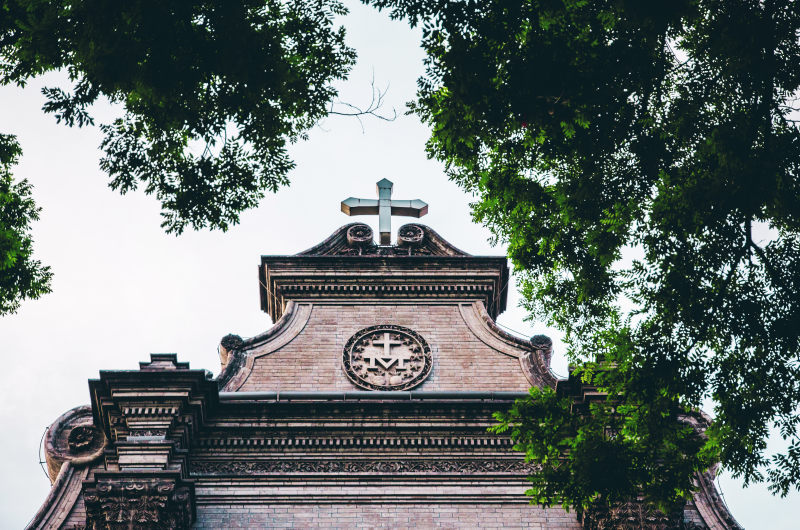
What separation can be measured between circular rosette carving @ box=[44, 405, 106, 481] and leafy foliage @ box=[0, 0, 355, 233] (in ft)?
21.5

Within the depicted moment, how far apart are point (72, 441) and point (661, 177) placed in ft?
35.6

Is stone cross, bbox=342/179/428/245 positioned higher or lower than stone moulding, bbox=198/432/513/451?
higher

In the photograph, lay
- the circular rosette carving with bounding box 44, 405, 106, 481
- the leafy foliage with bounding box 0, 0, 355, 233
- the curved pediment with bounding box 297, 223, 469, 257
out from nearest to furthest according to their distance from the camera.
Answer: the leafy foliage with bounding box 0, 0, 355, 233
the circular rosette carving with bounding box 44, 405, 106, 481
the curved pediment with bounding box 297, 223, 469, 257

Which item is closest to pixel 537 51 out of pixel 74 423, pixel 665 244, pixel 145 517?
pixel 665 244

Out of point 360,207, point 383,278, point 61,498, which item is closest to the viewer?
point 61,498

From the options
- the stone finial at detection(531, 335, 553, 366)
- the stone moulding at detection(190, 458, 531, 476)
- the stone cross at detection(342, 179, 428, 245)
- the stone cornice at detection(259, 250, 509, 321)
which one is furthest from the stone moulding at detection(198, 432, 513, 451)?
the stone cross at detection(342, 179, 428, 245)

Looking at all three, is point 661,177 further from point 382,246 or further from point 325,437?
point 382,246

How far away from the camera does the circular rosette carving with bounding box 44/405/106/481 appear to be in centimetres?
1672

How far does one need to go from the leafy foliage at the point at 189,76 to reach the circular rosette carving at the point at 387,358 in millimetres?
6133

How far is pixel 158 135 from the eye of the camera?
38.4 ft

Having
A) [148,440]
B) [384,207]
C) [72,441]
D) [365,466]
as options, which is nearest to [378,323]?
[365,466]

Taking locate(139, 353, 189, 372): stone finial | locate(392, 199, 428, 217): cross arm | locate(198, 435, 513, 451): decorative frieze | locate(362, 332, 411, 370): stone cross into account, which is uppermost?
locate(392, 199, 428, 217): cross arm

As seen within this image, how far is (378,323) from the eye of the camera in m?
18.8

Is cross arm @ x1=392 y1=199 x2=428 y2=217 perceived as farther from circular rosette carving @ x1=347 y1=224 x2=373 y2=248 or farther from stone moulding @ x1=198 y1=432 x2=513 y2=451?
stone moulding @ x1=198 y1=432 x2=513 y2=451
